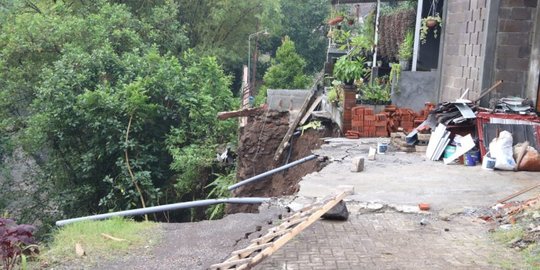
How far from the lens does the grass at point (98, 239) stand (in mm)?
5699

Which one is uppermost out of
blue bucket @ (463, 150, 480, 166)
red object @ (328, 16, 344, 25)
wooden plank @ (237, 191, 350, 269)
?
red object @ (328, 16, 344, 25)

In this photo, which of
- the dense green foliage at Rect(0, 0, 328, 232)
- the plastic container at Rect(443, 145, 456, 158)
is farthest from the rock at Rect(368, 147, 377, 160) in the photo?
the dense green foliage at Rect(0, 0, 328, 232)

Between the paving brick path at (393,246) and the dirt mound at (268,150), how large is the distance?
4.78m

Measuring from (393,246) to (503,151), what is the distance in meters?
4.17

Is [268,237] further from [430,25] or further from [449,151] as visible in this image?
[430,25]

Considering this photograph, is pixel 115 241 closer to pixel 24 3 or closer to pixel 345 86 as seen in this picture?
pixel 345 86

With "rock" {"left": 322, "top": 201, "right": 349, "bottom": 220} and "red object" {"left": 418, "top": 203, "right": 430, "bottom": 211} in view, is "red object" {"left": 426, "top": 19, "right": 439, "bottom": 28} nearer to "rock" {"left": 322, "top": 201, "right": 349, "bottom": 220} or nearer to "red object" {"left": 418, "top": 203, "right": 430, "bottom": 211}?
"red object" {"left": 418, "top": 203, "right": 430, "bottom": 211}

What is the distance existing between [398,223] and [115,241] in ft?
10.8

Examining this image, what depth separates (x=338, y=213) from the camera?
19.8 ft

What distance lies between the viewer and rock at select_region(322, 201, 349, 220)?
603 centimetres

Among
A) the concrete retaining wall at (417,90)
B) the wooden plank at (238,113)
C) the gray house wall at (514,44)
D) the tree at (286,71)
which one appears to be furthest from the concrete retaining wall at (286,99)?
the tree at (286,71)

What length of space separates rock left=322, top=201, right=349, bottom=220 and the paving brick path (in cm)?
7

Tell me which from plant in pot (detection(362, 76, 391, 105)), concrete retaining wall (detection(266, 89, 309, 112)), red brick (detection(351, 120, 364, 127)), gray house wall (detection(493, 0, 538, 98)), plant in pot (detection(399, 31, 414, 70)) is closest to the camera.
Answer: gray house wall (detection(493, 0, 538, 98))

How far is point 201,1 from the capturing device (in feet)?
82.6
